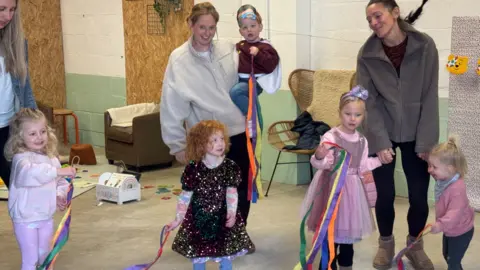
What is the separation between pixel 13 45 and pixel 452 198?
216 centimetres

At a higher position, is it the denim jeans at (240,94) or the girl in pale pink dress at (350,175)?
the denim jeans at (240,94)

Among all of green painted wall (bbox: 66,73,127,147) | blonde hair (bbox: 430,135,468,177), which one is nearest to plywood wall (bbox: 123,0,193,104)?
green painted wall (bbox: 66,73,127,147)

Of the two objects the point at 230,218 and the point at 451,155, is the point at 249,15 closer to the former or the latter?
the point at 230,218

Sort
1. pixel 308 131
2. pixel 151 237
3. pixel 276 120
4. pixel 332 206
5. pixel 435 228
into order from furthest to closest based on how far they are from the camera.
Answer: pixel 276 120
pixel 308 131
pixel 151 237
pixel 332 206
pixel 435 228

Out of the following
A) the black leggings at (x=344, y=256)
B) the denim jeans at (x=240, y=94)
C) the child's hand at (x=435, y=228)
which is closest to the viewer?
the child's hand at (x=435, y=228)

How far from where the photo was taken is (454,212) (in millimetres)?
3281

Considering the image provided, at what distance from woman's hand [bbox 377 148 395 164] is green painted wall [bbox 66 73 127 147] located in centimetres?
466

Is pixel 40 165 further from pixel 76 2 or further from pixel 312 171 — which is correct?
pixel 76 2

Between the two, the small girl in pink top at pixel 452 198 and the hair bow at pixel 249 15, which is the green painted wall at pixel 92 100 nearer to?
the hair bow at pixel 249 15

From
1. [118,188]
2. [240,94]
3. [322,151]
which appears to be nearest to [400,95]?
[322,151]

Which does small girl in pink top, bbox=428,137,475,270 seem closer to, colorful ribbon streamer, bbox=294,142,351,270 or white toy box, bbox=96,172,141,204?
colorful ribbon streamer, bbox=294,142,351,270

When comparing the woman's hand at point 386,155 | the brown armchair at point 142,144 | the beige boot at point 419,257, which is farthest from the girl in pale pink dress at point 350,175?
the brown armchair at point 142,144

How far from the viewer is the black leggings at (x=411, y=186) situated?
3715 millimetres

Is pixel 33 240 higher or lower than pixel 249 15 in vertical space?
lower
